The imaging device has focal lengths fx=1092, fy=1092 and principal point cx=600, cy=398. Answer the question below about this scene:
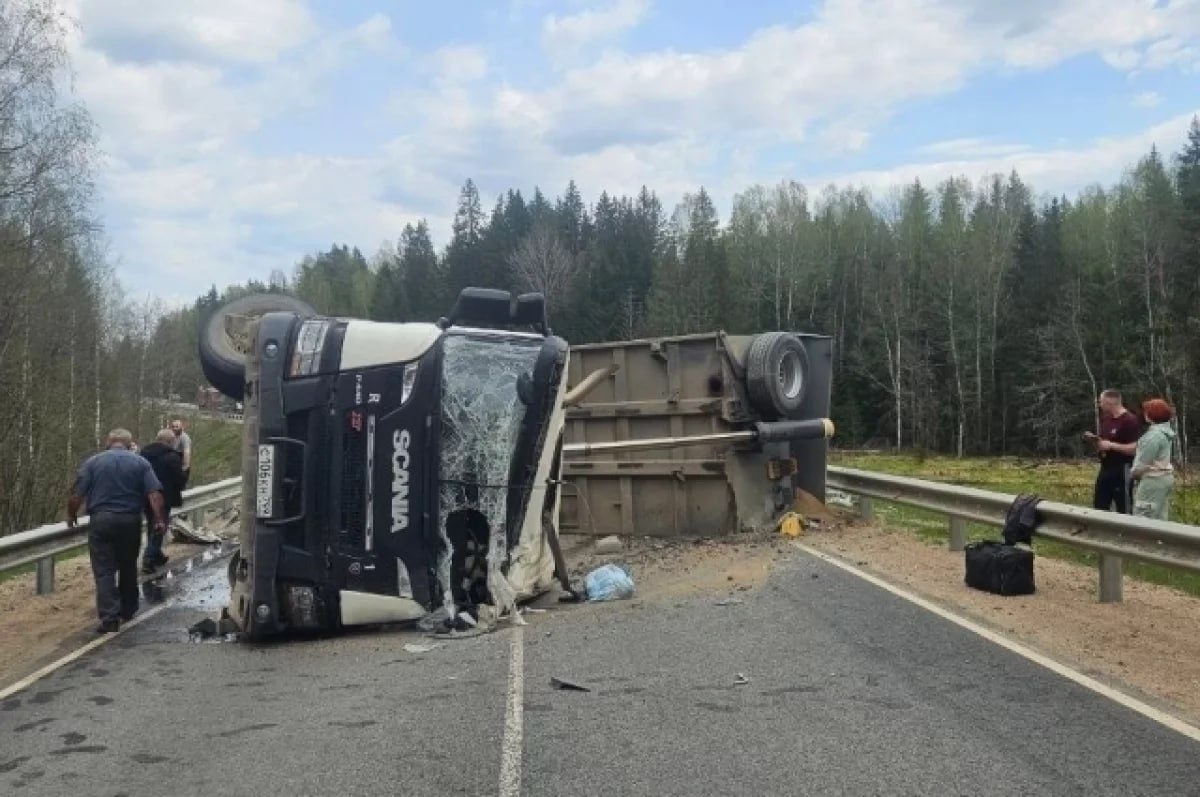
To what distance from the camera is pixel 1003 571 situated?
851 cm

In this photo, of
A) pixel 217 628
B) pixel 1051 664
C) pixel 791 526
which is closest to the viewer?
pixel 1051 664

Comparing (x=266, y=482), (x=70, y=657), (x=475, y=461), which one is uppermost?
(x=475, y=461)

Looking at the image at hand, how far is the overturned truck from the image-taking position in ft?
24.4

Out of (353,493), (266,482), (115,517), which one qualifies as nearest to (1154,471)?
(353,493)

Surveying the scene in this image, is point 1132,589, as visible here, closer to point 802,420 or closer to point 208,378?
point 802,420

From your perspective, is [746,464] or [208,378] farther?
[746,464]

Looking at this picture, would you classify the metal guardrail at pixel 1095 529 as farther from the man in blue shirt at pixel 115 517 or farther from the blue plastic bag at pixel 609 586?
the man in blue shirt at pixel 115 517

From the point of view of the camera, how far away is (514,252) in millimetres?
77562

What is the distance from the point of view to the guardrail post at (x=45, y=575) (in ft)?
34.9

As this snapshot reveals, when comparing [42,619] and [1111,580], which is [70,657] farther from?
[1111,580]

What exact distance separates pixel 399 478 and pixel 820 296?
2478 inches

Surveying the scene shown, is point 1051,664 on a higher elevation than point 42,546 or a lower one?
lower

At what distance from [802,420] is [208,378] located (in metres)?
6.29

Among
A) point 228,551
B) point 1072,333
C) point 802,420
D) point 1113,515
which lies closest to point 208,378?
point 228,551
